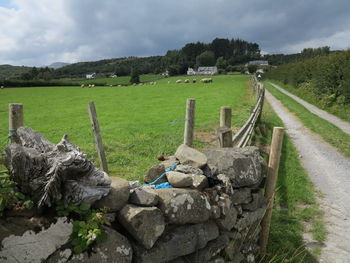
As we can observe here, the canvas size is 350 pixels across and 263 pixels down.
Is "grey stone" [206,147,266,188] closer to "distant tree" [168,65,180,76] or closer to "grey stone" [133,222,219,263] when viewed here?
"grey stone" [133,222,219,263]

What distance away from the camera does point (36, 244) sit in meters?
2.08

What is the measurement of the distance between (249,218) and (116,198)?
2.22 m

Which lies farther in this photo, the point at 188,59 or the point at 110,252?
the point at 188,59

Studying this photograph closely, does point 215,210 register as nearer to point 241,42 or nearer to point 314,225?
point 314,225

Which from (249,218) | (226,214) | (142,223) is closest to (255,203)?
(249,218)

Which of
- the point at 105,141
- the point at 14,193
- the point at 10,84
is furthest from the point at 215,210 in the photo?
the point at 10,84

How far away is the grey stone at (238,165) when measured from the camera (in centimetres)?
381

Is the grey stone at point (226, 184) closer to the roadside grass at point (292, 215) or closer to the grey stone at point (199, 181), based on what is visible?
the grey stone at point (199, 181)

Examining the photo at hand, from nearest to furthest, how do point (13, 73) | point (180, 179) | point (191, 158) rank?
1. point (180, 179)
2. point (191, 158)
3. point (13, 73)

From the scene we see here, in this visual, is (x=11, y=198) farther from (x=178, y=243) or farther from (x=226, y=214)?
(x=226, y=214)

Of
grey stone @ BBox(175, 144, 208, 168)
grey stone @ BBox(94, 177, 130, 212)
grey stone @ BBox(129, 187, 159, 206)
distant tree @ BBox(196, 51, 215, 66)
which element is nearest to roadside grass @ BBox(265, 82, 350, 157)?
grey stone @ BBox(175, 144, 208, 168)

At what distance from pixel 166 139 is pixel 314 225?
5812mm

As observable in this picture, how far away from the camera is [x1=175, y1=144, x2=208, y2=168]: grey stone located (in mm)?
3713

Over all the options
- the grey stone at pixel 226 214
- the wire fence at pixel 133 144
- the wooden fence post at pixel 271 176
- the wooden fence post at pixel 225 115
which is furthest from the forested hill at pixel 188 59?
the grey stone at pixel 226 214
